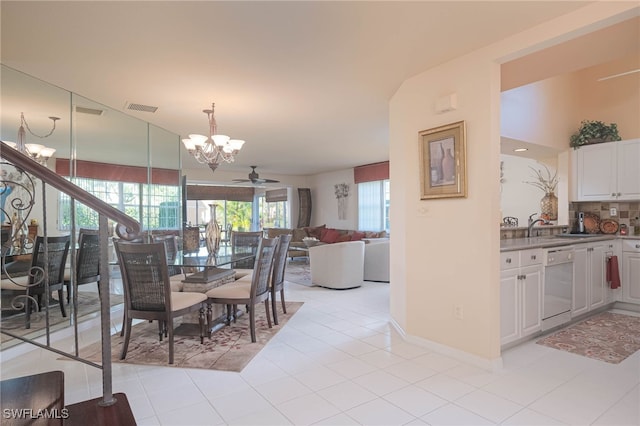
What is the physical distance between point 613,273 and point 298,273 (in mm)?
4890

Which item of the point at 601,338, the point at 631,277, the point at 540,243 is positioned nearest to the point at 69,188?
the point at 540,243

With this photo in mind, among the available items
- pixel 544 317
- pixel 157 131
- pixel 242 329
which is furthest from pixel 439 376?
pixel 157 131

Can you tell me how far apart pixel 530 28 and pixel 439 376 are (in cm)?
244

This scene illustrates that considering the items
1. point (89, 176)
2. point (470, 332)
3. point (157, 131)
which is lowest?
point (470, 332)

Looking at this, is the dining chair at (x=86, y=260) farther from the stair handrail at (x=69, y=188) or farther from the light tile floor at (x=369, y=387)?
the stair handrail at (x=69, y=188)

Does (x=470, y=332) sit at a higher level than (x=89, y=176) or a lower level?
lower

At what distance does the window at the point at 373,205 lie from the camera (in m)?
8.29

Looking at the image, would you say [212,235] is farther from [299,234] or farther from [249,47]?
[299,234]

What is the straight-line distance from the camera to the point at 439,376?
251 centimetres

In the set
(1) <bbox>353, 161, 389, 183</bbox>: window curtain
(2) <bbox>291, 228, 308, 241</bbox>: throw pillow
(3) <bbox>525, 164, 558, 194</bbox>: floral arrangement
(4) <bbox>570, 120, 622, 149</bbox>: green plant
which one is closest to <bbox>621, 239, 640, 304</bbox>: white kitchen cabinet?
(3) <bbox>525, 164, 558, 194</bbox>: floral arrangement

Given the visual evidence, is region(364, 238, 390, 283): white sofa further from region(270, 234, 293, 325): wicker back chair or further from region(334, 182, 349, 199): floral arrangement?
region(334, 182, 349, 199): floral arrangement

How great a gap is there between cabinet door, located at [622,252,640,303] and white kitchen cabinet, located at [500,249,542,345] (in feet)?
6.20

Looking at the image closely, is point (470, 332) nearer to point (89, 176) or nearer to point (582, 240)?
point (582, 240)

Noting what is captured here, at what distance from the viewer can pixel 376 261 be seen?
607 centimetres
